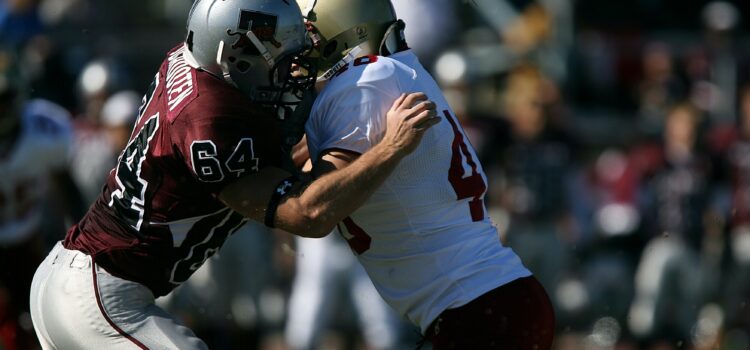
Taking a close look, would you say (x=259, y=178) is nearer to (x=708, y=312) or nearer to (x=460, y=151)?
(x=460, y=151)

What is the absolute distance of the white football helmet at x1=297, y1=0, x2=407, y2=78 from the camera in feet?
15.0

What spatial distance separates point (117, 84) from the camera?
991 cm

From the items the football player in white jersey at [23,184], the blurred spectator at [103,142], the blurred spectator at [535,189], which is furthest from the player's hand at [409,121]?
the blurred spectator at [103,142]

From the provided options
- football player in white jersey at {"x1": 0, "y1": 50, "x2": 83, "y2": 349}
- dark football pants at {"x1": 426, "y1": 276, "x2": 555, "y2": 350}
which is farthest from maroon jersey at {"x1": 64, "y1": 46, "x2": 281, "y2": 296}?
football player in white jersey at {"x1": 0, "y1": 50, "x2": 83, "y2": 349}

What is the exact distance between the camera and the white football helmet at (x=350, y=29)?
181 inches

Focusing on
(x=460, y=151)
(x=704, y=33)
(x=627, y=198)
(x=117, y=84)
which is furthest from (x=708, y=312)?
(x=460, y=151)

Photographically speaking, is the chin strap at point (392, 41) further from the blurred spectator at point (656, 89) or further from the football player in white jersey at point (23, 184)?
the blurred spectator at point (656, 89)

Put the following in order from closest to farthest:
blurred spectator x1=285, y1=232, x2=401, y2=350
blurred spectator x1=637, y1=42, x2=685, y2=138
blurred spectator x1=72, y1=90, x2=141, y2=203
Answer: blurred spectator x1=285, y1=232, x2=401, y2=350
blurred spectator x1=72, y1=90, x2=141, y2=203
blurred spectator x1=637, y1=42, x2=685, y2=138

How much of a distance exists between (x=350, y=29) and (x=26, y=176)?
12.8ft

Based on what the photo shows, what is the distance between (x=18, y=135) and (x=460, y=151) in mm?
4288

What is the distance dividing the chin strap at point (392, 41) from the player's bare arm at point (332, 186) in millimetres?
424

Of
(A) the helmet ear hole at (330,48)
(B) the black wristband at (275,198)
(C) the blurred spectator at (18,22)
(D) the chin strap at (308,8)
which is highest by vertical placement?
(D) the chin strap at (308,8)

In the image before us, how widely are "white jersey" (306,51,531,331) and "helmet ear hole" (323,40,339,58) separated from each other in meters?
0.26

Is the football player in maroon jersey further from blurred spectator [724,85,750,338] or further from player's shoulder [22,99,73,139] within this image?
blurred spectator [724,85,750,338]
